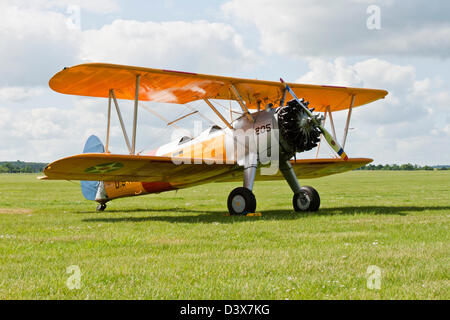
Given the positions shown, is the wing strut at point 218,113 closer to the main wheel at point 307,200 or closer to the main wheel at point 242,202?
the main wheel at point 242,202

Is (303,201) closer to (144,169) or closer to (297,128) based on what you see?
(297,128)

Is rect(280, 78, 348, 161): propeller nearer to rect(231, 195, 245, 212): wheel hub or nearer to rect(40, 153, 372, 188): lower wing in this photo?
rect(40, 153, 372, 188): lower wing

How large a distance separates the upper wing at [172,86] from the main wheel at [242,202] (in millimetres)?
2808

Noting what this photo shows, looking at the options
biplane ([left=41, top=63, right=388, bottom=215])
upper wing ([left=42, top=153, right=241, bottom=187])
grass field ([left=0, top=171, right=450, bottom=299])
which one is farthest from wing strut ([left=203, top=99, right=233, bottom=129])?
grass field ([left=0, top=171, right=450, bottom=299])

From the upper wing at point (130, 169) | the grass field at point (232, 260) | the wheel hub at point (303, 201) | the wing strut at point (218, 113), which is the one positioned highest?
the wing strut at point (218, 113)

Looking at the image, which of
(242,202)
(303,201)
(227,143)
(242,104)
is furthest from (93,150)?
(303,201)

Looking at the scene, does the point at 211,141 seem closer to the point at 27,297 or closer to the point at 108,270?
the point at 108,270

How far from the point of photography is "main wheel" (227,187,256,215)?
1055cm

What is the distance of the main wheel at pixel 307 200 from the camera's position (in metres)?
11.8

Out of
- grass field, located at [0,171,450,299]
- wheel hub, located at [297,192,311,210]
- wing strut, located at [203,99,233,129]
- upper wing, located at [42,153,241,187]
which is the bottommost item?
grass field, located at [0,171,450,299]

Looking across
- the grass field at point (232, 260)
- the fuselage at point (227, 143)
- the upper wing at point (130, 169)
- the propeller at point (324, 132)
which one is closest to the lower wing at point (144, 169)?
the upper wing at point (130, 169)

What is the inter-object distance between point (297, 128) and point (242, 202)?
2.18 m

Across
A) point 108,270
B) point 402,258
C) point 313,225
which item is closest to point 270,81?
point 313,225
